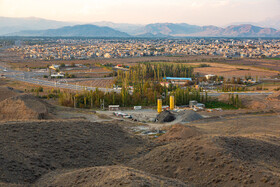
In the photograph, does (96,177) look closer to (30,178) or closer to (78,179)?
(78,179)

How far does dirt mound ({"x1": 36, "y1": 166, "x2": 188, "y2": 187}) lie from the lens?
1011cm

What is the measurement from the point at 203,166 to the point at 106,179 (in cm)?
474

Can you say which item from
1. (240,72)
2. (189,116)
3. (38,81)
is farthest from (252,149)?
(240,72)

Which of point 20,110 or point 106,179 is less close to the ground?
point 106,179

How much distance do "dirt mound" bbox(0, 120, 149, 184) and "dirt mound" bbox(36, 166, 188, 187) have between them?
1422 millimetres

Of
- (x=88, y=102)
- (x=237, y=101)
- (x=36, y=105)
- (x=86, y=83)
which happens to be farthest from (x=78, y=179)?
(x=86, y=83)

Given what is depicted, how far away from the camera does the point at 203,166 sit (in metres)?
13.4

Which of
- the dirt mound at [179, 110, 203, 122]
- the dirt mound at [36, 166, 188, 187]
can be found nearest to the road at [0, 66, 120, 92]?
the dirt mound at [179, 110, 203, 122]

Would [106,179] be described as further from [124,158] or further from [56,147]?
[56,147]

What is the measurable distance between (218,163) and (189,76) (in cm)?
4947

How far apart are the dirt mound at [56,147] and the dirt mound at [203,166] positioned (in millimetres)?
2169

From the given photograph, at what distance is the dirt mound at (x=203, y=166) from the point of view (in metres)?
12.0

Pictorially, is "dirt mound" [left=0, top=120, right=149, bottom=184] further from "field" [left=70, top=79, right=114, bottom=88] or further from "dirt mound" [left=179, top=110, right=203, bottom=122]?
"field" [left=70, top=79, right=114, bottom=88]

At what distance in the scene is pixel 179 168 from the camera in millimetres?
13797
